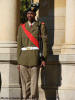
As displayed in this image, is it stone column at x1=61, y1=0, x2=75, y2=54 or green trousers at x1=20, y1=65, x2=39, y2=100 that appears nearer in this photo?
green trousers at x1=20, y1=65, x2=39, y2=100

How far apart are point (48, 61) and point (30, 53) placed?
90 centimetres

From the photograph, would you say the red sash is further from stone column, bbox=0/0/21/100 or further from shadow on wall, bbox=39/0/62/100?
shadow on wall, bbox=39/0/62/100

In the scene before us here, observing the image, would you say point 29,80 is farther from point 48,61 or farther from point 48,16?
point 48,16

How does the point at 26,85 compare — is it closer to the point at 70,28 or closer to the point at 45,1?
the point at 70,28

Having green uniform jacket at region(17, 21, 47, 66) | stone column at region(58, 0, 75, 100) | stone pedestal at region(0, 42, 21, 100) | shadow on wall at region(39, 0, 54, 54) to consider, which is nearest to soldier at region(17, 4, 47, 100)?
green uniform jacket at region(17, 21, 47, 66)

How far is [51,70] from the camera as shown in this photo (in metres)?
10.5

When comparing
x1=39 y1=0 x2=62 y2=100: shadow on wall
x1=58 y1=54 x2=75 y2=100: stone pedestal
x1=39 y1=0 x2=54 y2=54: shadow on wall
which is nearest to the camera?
x1=58 y1=54 x2=75 y2=100: stone pedestal

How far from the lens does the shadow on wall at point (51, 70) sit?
412 inches

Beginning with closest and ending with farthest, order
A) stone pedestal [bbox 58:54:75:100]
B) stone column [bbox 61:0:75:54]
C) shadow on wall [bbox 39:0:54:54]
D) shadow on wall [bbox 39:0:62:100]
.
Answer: stone pedestal [bbox 58:54:75:100]
stone column [bbox 61:0:75:54]
shadow on wall [bbox 39:0:62:100]
shadow on wall [bbox 39:0:54:54]

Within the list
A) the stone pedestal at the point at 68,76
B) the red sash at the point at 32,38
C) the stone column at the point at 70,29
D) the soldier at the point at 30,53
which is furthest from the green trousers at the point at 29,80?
the stone column at the point at 70,29

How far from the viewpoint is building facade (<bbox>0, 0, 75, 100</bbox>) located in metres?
10.2

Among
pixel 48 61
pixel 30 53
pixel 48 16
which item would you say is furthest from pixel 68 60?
pixel 48 16

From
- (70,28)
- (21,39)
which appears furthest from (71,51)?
(21,39)

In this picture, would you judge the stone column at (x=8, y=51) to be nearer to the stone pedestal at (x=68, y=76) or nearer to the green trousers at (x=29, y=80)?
the green trousers at (x=29, y=80)
